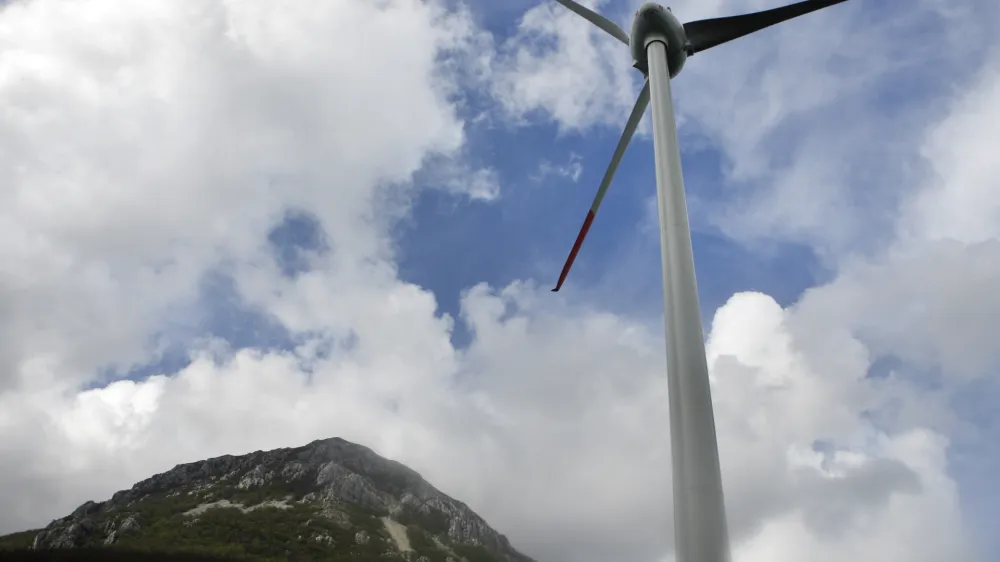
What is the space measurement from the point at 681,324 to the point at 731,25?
1950 centimetres

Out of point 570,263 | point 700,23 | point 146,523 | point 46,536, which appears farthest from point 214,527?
point 700,23

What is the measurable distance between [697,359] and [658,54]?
51.3 ft

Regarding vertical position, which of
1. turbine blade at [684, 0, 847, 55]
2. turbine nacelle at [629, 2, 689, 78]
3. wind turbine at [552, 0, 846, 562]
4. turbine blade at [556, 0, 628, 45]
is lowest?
wind turbine at [552, 0, 846, 562]

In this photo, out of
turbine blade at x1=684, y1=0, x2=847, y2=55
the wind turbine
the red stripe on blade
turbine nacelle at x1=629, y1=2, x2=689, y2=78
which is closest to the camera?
the wind turbine

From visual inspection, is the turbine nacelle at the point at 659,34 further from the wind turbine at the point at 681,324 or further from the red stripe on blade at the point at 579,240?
the red stripe on blade at the point at 579,240

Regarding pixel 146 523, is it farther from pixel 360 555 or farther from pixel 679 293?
pixel 679 293

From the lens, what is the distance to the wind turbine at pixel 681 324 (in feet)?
50.6

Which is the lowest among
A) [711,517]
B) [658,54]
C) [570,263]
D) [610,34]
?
[711,517]

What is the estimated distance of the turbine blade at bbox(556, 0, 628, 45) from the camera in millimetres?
34438

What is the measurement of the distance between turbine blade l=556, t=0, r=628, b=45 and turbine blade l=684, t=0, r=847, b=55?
12.9 ft

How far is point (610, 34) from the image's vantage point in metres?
35.7

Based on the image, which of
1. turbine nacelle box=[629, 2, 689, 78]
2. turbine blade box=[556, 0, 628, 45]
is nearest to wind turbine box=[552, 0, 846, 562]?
turbine nacelle box=[629, 2, 689, 78]

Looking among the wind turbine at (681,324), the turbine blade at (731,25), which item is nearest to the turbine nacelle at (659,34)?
the wind turbine at (681,324)

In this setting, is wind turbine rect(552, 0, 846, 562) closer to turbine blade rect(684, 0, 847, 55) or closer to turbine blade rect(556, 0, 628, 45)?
turbine blade rect(684, 0, 847, 55)
